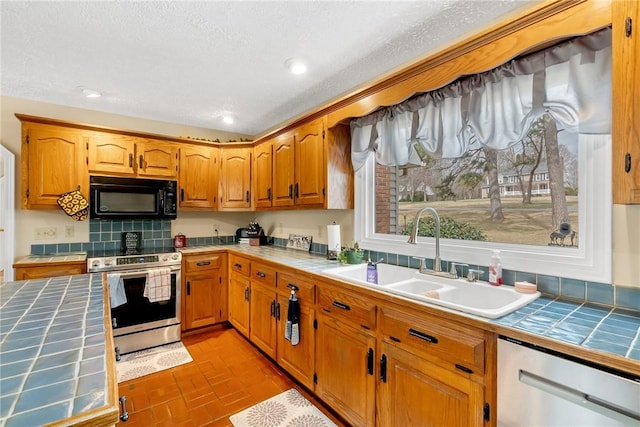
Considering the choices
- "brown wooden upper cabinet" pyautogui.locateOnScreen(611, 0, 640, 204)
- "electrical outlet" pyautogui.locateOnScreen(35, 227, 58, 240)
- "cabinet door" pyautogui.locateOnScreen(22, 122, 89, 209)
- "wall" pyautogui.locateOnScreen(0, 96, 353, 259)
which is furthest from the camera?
"electrical outlet" pyautogui.locateOnScreen(35, 227, 58, 240)

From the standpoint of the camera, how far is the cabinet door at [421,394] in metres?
1.23

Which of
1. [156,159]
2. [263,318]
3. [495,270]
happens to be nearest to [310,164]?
[263,318]

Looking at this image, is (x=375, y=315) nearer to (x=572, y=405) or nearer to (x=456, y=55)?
(x=572, y=405)

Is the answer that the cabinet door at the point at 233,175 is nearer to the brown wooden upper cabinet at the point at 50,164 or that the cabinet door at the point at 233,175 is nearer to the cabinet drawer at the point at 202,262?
the cabinet drawer at the point at 202,262

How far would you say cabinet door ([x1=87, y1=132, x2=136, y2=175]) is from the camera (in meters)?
3.03

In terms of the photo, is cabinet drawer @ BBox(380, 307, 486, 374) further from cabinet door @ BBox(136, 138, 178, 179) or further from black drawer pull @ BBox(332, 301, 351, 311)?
cabinet door @ BBox(136, 138, 178, 179)

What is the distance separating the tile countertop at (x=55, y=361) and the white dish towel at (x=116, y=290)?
1200 mm

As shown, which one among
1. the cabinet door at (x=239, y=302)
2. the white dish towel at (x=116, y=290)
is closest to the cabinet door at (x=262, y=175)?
the cabinet door at (x=239, y=302)

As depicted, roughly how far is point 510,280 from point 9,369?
6.69 ft

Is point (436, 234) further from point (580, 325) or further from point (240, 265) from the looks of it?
point (240, 265)

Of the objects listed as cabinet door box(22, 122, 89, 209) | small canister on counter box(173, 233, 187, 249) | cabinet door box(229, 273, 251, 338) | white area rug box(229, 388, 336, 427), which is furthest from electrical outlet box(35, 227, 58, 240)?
white area rug box(229, 388, 336, 427)

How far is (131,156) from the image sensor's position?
321cm

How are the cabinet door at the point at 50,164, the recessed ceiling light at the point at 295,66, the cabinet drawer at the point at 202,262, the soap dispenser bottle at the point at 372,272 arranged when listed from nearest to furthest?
the soap dispenser bottle at the point at 372,272
the recessed ceiling light at the point at 295,66
the cabinet door at the point at 50,164
the cabinet drawer at the point at 202,262

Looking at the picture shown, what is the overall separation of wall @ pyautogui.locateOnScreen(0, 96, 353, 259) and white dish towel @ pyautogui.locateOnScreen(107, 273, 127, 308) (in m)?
0.89
